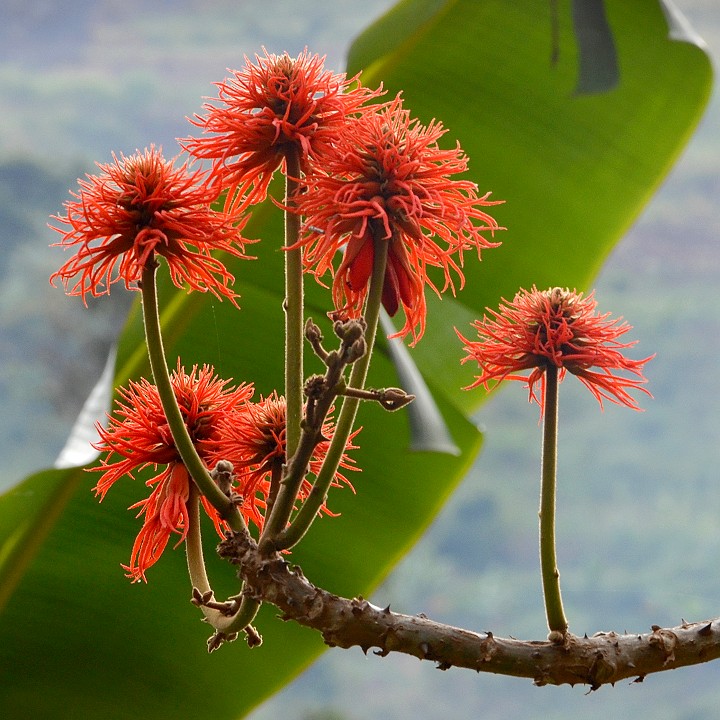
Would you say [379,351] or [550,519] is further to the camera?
[379,351]

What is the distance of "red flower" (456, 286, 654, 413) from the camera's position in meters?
0.34

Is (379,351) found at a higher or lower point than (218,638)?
higher

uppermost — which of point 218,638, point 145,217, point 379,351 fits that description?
point 379,351

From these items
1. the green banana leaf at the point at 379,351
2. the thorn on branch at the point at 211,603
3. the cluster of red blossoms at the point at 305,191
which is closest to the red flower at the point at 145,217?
the cluster of red blossoms at the point at 305,191

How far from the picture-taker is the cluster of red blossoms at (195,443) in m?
0.34

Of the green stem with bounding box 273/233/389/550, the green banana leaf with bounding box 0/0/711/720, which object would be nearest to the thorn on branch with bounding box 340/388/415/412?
the green stem with bounding box 273/233/389/550

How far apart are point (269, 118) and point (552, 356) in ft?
0.42

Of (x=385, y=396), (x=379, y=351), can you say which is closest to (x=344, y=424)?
(x=385, y=396)

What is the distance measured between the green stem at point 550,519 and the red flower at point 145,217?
4.8 inches

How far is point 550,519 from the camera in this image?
341 mm

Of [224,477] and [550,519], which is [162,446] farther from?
[550,519]

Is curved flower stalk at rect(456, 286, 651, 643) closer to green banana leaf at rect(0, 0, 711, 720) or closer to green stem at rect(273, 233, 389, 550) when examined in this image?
green stem at rect(273, 233, 389, 550)

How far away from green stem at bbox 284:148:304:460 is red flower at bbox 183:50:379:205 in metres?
0.01

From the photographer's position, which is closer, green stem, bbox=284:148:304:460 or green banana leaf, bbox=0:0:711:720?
green stem, bbox=284:148:304:460
